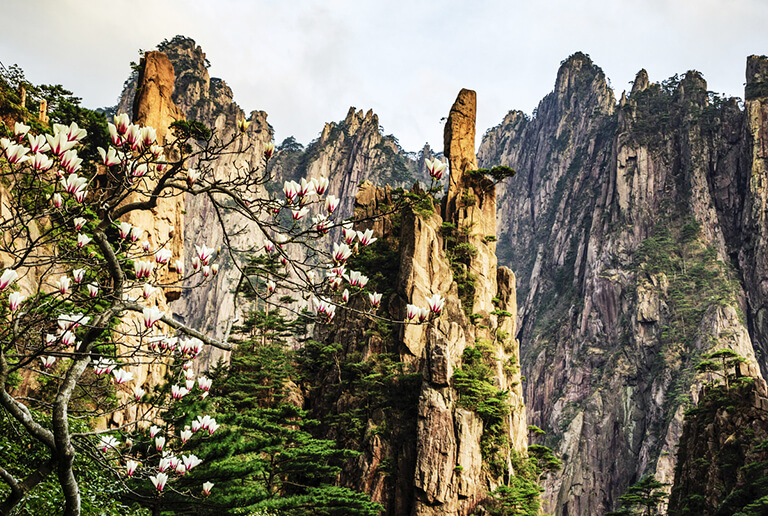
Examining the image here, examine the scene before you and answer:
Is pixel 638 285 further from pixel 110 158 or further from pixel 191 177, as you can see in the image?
pixel 110 158

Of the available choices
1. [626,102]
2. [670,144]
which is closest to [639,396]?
[670,144]

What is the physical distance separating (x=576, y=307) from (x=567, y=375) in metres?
9.13

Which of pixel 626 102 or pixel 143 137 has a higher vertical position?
pixel 626 102

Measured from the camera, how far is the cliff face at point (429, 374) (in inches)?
736

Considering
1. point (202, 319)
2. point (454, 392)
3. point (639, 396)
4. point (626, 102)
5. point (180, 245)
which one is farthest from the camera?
point (626, 102)

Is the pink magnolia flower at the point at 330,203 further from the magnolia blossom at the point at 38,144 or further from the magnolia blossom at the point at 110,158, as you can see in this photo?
the magnolia blossom at the point at 38,144

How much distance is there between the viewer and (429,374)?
779 inches

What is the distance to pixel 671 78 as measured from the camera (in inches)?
3051

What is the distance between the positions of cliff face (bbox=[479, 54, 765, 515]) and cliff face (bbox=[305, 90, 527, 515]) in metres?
31.0

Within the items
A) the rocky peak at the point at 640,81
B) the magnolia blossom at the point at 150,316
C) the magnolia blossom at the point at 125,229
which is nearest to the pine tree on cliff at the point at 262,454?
the magnolia blossom at the point at 150,316

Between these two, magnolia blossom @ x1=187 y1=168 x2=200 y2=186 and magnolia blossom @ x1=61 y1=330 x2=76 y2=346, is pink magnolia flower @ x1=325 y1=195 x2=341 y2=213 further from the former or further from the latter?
magnolia blossom @ x1=61 y1=330 x2=76 y2=346

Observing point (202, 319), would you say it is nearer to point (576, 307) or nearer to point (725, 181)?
point (576, 307)

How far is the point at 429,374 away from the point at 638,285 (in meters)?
47.9

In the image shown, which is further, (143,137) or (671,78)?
(671,78)
